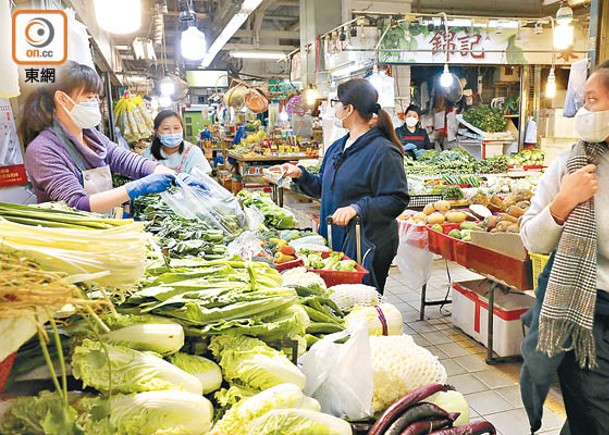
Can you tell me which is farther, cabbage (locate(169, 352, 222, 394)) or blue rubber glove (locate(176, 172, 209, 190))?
blue rubber glove (locate(176, 172, 209, 190))

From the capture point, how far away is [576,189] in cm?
204

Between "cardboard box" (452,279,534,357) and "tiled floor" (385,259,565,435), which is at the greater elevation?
"cardboard box" (452,279,534,357)

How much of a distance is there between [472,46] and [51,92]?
326 inches

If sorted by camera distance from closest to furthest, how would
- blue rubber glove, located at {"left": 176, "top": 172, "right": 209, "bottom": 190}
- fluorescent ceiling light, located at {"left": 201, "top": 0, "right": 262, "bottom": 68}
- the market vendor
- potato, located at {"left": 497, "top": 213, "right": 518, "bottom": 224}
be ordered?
blue rubber glove, located at {"left": 176, "top": 172, "right": 209, "bottom": 190}
potato, located at {"left": 497, "top": 213, "right": 518, "bottom": 224}
fluorescent ceiling light, located at {"left": 201, "top": 0, "right": 262, "bottom": 68}
the market vendor

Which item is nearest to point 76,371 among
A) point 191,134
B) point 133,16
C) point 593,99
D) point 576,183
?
point 576,183

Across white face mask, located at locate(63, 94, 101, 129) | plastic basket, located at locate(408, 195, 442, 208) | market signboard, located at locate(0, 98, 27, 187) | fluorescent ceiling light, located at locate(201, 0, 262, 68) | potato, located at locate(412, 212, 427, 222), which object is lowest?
potato, located at locate(412, 212, 427, 222)

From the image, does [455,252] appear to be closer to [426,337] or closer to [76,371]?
[426,337]

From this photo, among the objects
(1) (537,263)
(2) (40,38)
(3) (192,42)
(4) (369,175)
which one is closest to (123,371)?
(2) (40,38)

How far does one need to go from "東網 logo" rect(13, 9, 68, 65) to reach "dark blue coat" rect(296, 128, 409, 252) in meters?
1.96

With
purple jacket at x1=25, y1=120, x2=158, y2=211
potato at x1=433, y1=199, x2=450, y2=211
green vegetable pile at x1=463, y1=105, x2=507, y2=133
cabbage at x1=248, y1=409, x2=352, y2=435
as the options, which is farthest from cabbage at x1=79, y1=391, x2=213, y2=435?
green vegetable pile at x1=463, y1=105, x2=507, y2=133

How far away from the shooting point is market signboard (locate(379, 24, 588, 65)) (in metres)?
8.99

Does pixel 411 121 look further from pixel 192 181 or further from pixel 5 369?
pixel 5 369

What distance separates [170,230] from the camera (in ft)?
9.91

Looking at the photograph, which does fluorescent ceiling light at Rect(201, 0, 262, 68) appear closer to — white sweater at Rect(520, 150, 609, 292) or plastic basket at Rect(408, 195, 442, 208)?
plastic basket at Rect(408, 195, 442, 208)
